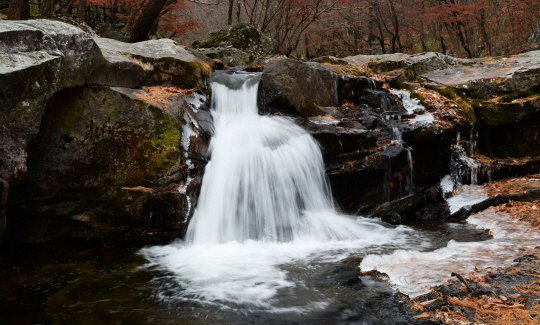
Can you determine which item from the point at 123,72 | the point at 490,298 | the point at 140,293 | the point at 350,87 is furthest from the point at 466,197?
the point at 123,72

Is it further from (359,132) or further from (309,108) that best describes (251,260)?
(309,108)

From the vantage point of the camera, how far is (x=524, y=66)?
944cm

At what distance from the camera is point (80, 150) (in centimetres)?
503

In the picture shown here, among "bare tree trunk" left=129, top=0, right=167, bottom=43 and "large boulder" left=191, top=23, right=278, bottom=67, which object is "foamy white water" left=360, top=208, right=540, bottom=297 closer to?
"bare tree trunk" left=129, top=0, right=167, bottom=43

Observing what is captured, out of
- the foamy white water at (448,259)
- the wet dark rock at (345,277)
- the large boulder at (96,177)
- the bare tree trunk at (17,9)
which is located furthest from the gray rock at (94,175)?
the bare tree trunk at (17,9)

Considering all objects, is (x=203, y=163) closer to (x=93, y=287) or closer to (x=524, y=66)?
(x=93, y=287)

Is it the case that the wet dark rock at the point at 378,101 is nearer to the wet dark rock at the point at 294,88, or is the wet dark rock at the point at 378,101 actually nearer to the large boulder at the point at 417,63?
the wet dark rock at the point at 294,88

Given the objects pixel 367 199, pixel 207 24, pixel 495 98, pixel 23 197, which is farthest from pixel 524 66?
pixel 207 24

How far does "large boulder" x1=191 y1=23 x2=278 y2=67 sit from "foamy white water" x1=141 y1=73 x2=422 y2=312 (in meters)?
7.07

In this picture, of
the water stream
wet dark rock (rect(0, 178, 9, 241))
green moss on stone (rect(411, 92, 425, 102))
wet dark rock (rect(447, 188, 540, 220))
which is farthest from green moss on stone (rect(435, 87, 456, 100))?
wet dark rock (rect(0, 178, 9, 241))

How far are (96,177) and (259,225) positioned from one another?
9.09ft

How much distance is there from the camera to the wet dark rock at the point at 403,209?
6531 mm

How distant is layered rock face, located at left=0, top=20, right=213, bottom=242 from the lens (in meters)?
4.28

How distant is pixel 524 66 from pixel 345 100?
17.8 ft
